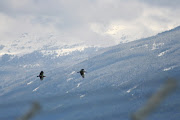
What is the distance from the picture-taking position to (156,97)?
19.4ft

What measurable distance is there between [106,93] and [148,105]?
1427 inches

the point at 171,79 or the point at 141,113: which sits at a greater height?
the point at 171,79

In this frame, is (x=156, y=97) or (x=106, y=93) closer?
(x=156, y=97)

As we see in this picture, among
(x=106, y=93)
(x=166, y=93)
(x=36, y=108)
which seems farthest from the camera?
(x=106, y=93)

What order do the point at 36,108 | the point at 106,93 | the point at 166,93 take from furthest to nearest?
the point at 106,93 < the point at 36,108 < the point at 166,93

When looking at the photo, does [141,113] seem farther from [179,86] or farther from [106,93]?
[106,93]

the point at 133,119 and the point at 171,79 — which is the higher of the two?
the point at 171,79

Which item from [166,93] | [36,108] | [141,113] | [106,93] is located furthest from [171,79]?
[106,93]

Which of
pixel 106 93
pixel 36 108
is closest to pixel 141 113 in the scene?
pixel 36 108

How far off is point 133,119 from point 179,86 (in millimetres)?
842

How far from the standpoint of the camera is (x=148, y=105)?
589 cm

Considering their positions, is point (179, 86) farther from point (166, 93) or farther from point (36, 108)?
point (36, 108)

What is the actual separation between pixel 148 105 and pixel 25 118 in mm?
1790

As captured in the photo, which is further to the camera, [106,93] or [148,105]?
[106,93]
